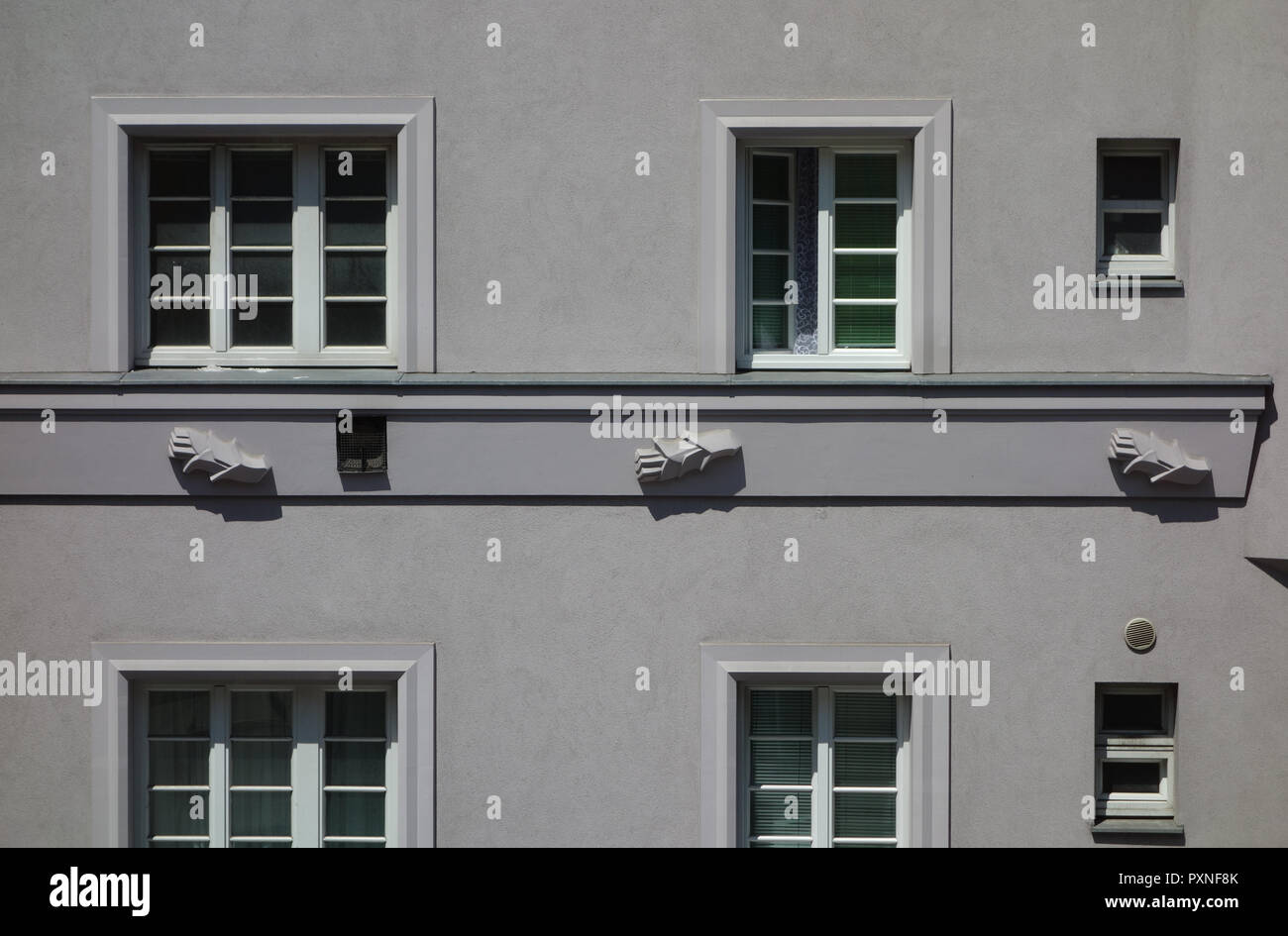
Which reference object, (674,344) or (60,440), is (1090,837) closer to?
(674,344)

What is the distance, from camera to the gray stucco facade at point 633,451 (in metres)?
6.90

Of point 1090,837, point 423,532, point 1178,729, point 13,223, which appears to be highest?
point 13,223

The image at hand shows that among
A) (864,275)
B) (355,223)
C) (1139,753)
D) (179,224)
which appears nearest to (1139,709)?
(1139,753)

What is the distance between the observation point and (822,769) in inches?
284

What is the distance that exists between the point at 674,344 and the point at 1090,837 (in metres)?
4.10

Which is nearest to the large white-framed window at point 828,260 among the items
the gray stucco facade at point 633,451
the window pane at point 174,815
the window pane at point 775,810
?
the gray stucco facade at point 633,451

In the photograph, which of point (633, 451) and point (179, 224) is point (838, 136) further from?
point (179, 224)

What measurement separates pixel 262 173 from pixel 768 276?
11.2 ft

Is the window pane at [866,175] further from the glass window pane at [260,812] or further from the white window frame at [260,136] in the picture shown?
the glass window pane at [260,812]

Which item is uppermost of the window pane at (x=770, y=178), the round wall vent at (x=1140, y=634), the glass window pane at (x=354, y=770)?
the window pane at (x=770, y=178)

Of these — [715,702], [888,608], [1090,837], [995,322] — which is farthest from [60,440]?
[1090,837]

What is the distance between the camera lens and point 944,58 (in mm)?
6941

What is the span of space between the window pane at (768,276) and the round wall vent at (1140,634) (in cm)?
305

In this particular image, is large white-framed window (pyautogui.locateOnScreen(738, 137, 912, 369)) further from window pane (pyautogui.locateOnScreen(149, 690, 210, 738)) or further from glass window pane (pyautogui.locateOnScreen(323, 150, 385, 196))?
window pane (pyautogui.locateOnScreen(149, 690, 210, 738))
